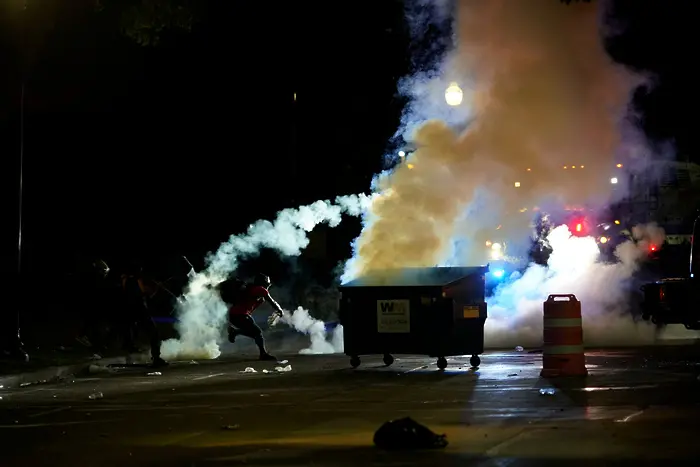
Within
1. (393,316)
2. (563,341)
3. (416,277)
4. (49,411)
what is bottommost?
(49,411)

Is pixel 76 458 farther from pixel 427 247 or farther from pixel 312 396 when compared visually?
pixel 427 247

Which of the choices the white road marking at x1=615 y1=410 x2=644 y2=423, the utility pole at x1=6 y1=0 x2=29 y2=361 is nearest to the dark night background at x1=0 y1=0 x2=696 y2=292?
the utility pole at x1=6 y1=0 x2=29 y2=361

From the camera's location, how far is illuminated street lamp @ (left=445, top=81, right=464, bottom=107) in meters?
21.4

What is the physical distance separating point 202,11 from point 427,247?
6.26 metres

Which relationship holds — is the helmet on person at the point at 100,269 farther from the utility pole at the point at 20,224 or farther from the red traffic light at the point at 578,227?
the red traffic light at the point at 578,227

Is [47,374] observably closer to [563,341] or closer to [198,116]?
[563,341]

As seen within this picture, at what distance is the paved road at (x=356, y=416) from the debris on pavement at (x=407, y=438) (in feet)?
0.40

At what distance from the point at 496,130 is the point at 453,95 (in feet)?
5.53

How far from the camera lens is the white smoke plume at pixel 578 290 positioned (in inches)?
885

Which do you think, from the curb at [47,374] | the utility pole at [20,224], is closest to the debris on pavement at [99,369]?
the curb at [47,374]

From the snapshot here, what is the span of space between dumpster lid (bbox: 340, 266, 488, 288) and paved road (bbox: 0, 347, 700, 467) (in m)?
1.32

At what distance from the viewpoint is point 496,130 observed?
891 inches

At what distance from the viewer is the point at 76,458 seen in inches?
350

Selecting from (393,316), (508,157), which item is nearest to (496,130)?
(508,157)
